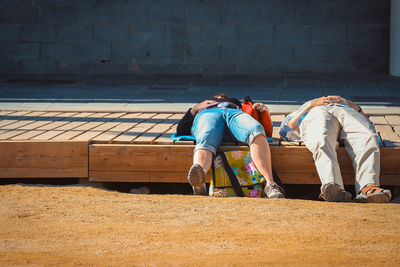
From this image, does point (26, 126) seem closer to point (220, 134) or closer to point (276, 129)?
point (220, 134)

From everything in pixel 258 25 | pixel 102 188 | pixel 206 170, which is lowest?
pixel 102 188

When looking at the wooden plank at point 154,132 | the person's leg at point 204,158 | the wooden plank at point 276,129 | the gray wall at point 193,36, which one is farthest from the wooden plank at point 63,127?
the gray wall at point 193,36

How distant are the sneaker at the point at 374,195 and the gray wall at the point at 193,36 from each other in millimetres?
7350

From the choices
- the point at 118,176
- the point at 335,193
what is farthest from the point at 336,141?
the point at 118,176

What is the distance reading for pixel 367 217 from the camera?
3.78 metres

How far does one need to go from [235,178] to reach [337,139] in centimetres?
95

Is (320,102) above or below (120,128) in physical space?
above

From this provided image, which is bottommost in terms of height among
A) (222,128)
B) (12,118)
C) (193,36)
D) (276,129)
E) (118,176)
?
(118,176)

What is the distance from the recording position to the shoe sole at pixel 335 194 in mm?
4270

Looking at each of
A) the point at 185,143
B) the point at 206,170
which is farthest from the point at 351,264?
the point at 185,143

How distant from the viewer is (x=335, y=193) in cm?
428

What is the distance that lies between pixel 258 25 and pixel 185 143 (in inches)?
273

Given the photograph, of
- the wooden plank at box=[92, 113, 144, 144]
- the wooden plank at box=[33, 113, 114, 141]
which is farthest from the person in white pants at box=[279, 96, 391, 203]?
the wooden plank at box=[33, 113, 114, 141]

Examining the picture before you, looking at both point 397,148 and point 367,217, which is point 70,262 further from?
point 397,148
